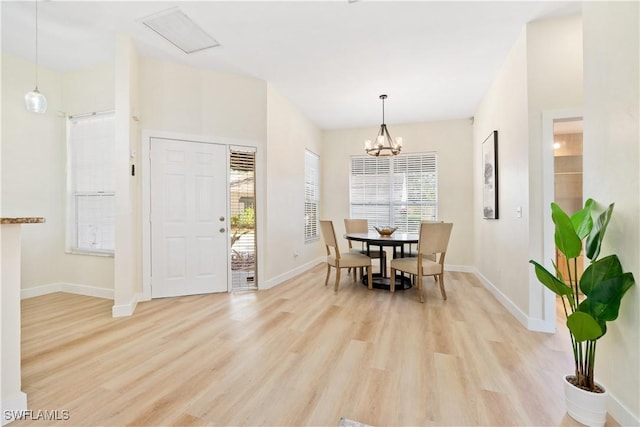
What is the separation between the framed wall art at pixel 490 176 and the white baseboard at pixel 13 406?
4.67 meters

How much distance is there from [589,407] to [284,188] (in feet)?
13.3

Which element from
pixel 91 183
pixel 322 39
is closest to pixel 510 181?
pixel 322 39

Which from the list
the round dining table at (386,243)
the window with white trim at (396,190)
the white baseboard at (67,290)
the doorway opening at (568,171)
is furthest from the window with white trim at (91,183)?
the doorway opening at (568,171)

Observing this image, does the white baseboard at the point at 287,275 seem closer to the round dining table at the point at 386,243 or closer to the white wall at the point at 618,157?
the round dining table at the point at 386,243

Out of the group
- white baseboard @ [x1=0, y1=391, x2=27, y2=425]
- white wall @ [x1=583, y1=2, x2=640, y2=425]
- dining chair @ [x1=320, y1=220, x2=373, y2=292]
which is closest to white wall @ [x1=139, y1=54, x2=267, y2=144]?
dining chair @ [x1=320, y1=220, x2=373, y2=292]

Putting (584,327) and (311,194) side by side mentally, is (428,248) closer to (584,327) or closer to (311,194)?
(584,327)

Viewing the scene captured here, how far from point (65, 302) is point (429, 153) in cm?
628

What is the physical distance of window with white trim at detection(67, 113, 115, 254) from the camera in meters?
3.85

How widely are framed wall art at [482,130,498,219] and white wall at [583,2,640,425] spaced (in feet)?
6.75

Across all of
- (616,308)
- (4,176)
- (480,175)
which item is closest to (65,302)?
(4,176)

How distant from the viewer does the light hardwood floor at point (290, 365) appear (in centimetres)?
162

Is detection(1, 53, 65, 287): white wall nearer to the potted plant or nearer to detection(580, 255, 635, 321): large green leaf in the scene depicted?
the potted plant

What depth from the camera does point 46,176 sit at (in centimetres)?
389

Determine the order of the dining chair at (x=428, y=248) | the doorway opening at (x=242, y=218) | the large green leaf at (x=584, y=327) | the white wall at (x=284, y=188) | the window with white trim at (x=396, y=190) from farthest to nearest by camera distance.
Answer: the window with white trim at (x=396, y=190) < the white wall at (x=284, y=188) < the doorway opening at (x=242, y=218) < the dining chair at (x=428, y=248) < the large green leaf at (x=584, y=327)
